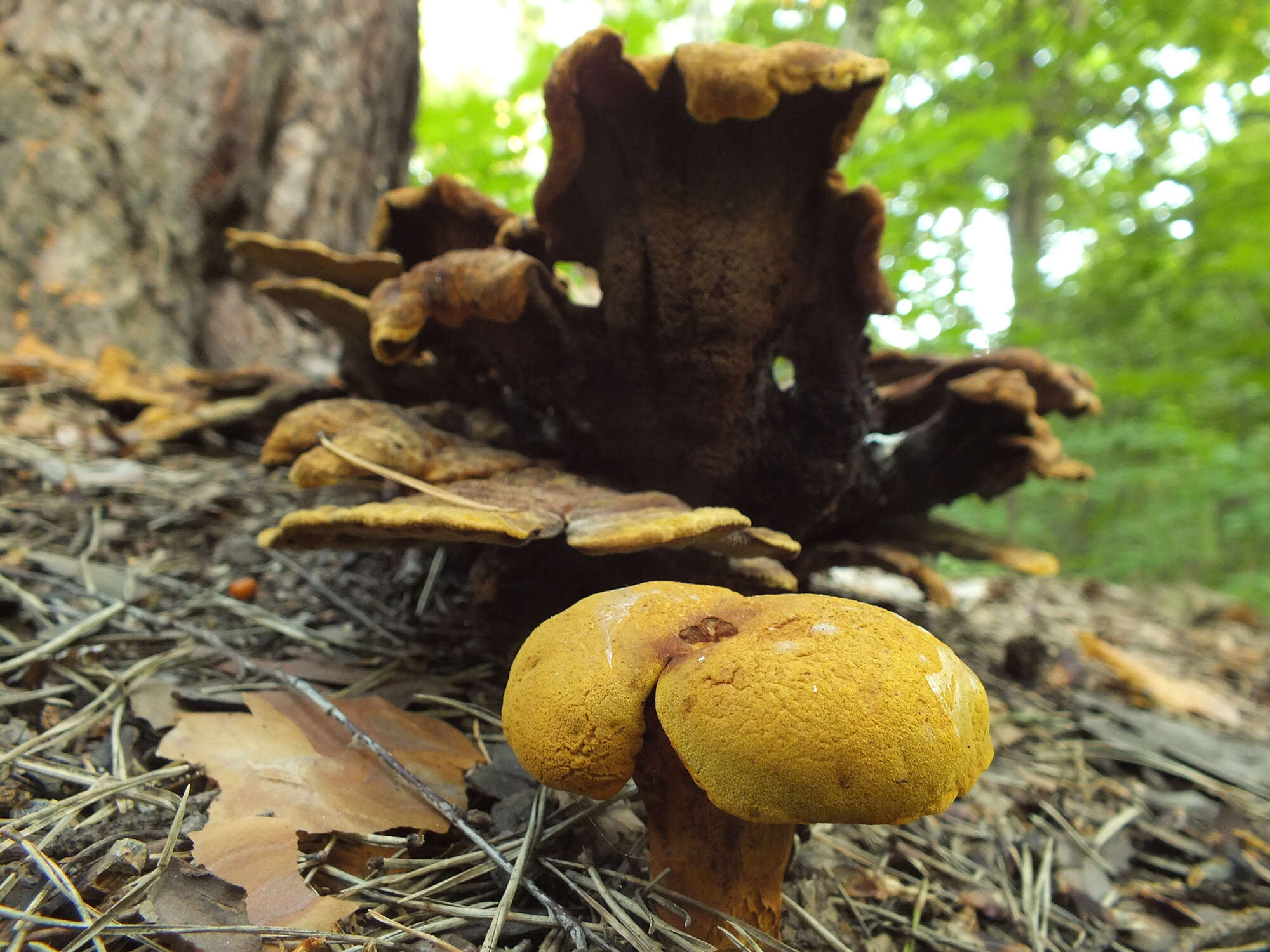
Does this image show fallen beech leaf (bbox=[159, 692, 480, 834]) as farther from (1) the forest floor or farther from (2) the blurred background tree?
(2) the blurred background tree

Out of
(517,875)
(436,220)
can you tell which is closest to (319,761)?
(517,875)

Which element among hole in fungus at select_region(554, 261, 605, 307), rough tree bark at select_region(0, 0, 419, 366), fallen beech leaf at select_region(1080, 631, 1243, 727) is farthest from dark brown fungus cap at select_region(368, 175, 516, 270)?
fallen beech leaf at select_region(1080, 631, 1243, 727)

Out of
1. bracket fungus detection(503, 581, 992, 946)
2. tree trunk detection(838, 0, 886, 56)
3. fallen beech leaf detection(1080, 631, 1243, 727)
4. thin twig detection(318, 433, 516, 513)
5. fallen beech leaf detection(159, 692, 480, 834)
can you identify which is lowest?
fallen beech leaf detection(1080, 631, 1243, 727)

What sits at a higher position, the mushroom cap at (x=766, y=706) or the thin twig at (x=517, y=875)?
the mushroom cap at (x=766, y=706)

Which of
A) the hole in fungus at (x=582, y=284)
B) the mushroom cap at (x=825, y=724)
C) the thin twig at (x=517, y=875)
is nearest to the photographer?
the mushroom cap at (x=825, y=724)

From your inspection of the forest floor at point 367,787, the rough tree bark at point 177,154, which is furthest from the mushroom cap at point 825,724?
the rough tree bark at point 177,154

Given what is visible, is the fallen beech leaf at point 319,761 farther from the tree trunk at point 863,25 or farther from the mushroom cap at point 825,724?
the tree trunk at point 863,25

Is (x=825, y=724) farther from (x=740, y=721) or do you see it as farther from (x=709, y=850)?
(x=709, y=850)
